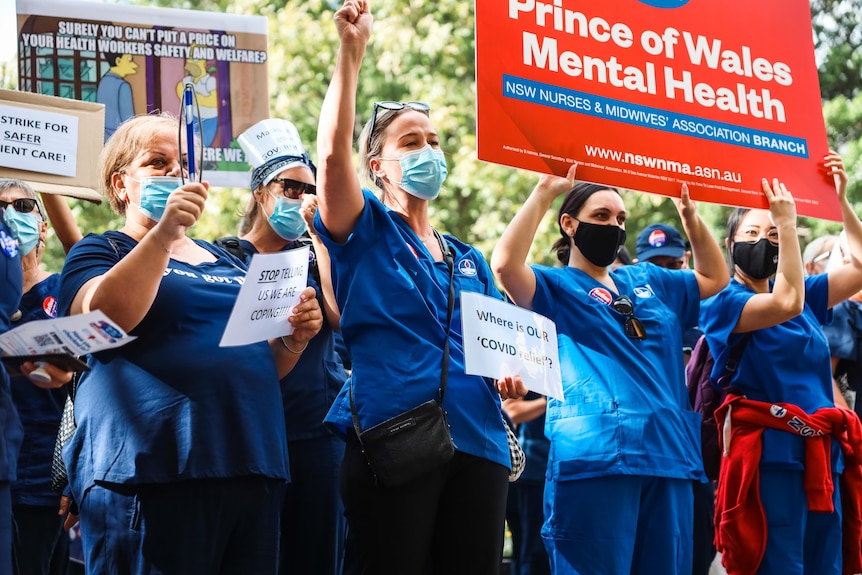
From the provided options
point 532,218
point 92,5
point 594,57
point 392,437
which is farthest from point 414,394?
point 92,5

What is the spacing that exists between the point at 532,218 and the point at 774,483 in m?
1.75

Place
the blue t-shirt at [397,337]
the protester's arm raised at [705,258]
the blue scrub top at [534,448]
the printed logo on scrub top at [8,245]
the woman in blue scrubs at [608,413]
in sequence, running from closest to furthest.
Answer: the printed logo on scrub top at [8,245], the blue t-shirt at [397,337], the woman in blue scrubs at [608,413], the protester's arm raised at [705,258], the blue scrub top at [534,448]

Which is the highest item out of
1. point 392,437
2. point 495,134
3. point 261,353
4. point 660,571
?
point 495,134

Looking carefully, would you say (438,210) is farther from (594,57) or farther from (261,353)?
(261,353)

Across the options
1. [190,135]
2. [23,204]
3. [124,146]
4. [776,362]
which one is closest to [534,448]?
[776,362]

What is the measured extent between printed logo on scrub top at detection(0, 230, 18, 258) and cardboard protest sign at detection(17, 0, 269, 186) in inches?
90.6

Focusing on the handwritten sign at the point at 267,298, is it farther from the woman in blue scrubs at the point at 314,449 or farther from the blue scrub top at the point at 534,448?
the blue scrub top at the point at 534,448

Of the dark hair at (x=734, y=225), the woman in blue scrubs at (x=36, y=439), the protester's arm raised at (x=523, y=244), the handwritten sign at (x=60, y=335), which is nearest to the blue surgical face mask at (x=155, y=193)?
the handwritten sign at (x=60, y=335)

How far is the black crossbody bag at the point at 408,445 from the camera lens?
3324 mm

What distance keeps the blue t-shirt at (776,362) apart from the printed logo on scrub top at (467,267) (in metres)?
1.73

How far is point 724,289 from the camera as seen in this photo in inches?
206

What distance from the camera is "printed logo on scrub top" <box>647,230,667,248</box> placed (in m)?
6.67

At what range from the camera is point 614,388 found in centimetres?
435

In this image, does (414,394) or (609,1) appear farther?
(609,1)
